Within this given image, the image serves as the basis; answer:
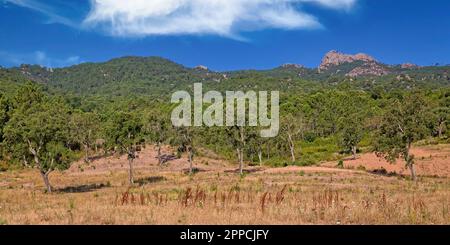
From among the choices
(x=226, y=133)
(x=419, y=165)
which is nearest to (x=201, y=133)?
(x=226, y=133)

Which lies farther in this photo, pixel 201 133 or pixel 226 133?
pixel 201 133

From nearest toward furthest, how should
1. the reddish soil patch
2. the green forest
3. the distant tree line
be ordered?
1. the distant tree line
2. the green forest
3. the reddish soil patch

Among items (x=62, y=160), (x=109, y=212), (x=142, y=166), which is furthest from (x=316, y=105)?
(x=109, y=212)

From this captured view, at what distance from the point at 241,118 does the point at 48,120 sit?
26.8 m

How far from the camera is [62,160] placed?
4122 centimetres

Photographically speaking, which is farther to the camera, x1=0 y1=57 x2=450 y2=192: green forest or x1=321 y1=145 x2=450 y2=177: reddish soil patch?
x1=321 y1=145 x2=450 y2=177: reddish soil patch

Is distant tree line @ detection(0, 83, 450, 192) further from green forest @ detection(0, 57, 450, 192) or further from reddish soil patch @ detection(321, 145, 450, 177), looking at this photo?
reddish soil patch @ detection(321, 145, 450, 177)

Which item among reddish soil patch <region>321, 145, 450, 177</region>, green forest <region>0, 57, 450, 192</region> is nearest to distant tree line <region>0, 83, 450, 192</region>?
green forest <region>0, 57, 450, 192</region>

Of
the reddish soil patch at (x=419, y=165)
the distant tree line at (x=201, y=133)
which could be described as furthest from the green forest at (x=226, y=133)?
the reddish soil patch at (x=419, y=165)

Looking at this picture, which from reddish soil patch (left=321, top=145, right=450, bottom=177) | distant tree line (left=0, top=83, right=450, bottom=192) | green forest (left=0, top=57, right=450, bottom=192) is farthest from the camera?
reddish soil patch (left=321, top=145, right=450, bottom=177)

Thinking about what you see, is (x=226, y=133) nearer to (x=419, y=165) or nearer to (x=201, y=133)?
(x=201, y=133)

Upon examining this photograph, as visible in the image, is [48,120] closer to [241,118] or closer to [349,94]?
[241,118]
